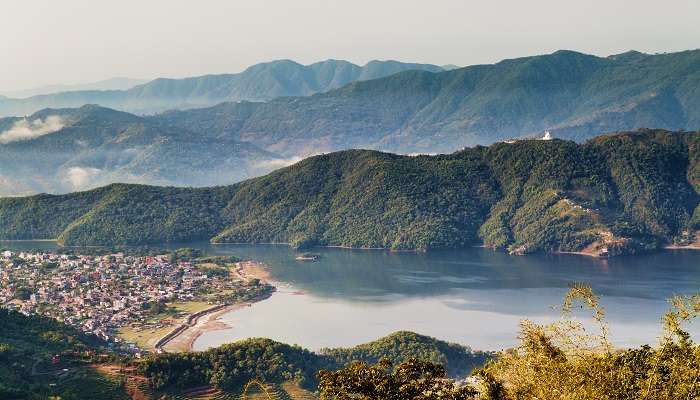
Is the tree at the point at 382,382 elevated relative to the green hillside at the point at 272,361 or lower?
elevated

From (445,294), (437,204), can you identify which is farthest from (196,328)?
(437,204)

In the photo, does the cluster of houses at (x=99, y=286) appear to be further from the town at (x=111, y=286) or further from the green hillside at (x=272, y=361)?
the green hillside at (x=272, y=361)

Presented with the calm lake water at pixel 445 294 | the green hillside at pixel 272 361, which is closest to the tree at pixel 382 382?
the green hillside at pixel 272 361

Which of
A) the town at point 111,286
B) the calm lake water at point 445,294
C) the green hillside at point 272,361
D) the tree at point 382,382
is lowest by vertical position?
the calm lake water at point 445,294

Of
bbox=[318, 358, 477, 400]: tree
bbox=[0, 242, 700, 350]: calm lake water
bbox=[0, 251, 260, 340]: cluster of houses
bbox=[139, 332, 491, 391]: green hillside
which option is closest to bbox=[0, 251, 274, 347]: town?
bbox=[0, 251, 260, 340]: cluster of houses

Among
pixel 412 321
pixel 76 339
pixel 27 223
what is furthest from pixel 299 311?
pixel 27 223
